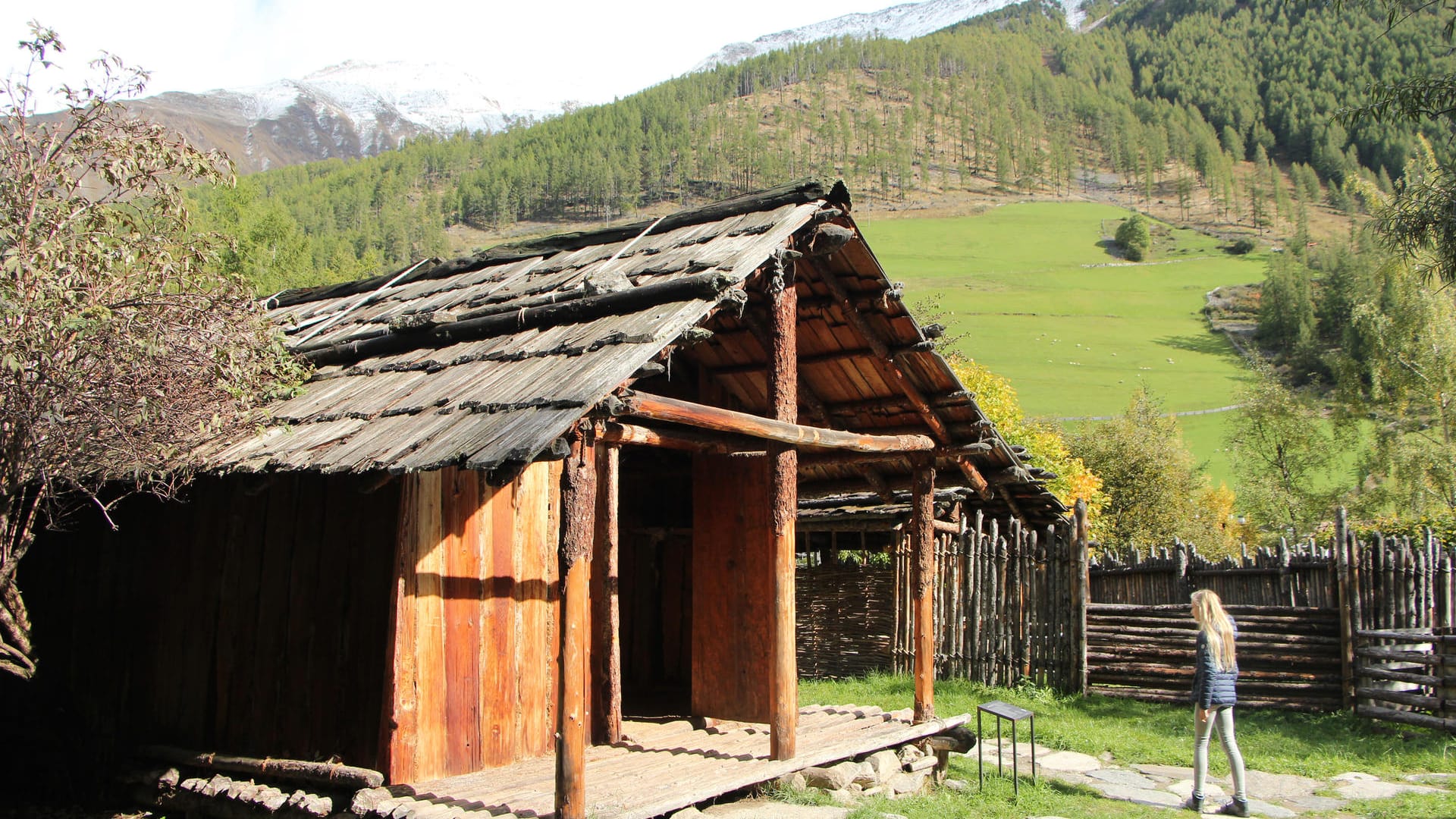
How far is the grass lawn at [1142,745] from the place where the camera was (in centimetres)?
725

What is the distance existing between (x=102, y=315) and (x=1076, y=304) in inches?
2394

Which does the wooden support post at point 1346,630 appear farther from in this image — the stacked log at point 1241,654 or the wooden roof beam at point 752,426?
the wooden roof beam at point 752,426

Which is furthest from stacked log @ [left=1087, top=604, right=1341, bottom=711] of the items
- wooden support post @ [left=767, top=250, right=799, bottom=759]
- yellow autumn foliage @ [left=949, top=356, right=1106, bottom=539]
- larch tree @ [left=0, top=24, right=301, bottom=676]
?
larch tree @ [left=0, top=24, right=301, bottom=676]

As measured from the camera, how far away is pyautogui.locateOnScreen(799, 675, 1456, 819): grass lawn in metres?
7.25

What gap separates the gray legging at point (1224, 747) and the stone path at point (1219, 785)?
0.25m

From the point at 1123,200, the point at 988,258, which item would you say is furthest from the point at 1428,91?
the point at 1123,200

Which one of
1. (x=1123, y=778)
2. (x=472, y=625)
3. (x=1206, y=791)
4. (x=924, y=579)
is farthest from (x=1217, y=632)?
(x=472, y=625)

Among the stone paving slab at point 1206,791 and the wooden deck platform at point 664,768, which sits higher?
the wooden deck platform at point 664,768

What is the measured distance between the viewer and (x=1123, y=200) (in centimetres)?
10325

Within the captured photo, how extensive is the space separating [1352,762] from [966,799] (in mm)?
3841

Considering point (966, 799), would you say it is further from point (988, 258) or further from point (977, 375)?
point (988, 258)

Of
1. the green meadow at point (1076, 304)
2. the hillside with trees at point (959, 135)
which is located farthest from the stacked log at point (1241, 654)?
the hillside with trees at point (959, 135)

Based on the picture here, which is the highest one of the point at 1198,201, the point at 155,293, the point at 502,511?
the point at 1198,201

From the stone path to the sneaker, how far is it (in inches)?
4.0
